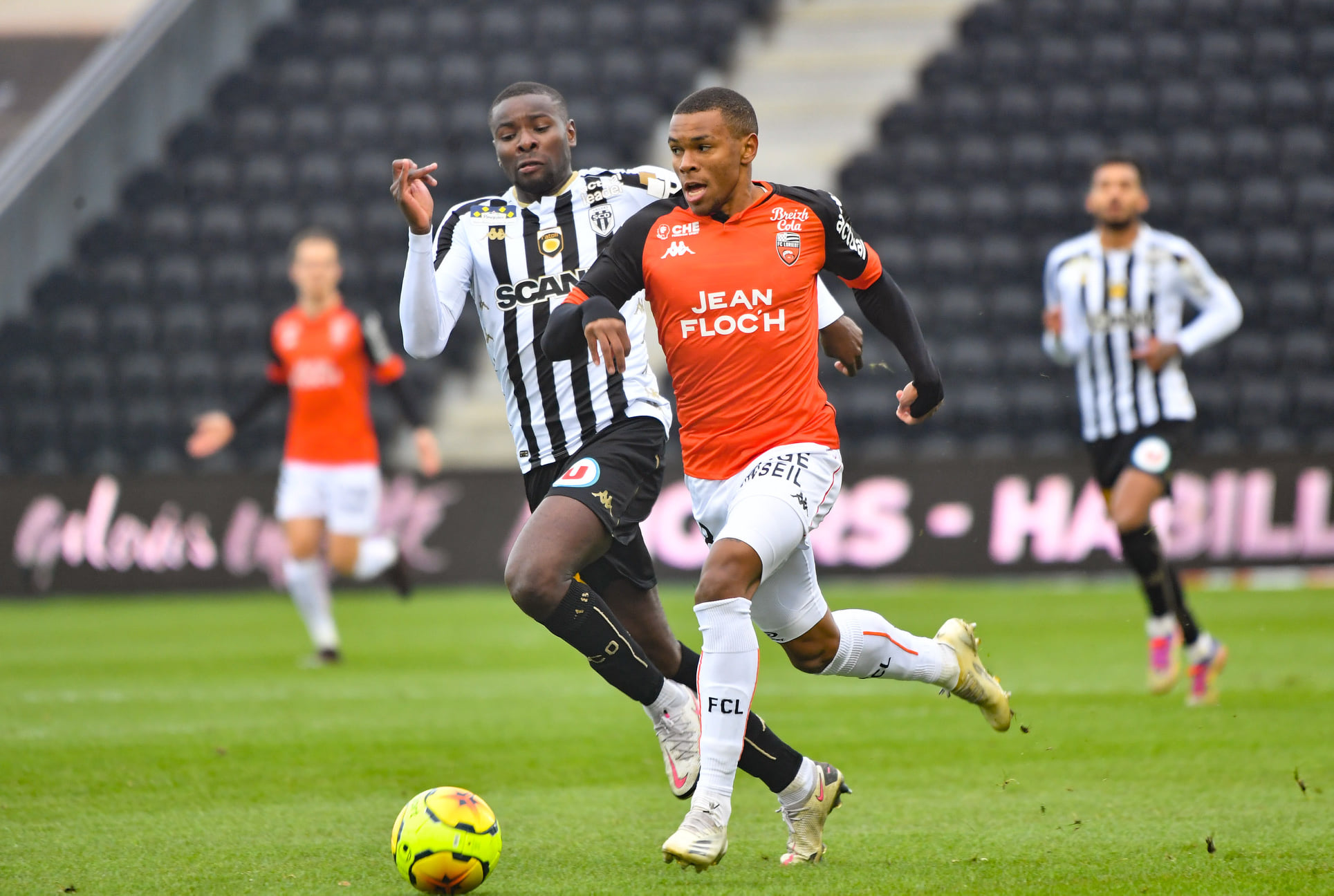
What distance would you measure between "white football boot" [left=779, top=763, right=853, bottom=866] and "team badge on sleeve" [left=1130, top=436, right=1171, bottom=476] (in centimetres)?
389

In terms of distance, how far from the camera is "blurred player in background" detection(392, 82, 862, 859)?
4.75 m

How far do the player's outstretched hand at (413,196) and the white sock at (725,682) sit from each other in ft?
4.80

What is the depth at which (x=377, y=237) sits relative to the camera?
17906 mm

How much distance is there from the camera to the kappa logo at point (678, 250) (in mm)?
4418

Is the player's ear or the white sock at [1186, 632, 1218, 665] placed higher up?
the player's ear

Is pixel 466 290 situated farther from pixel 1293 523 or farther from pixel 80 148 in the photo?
pixel 80 148

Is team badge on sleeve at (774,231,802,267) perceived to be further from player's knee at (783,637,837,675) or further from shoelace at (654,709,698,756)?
shoelace at (654,709,698,756)

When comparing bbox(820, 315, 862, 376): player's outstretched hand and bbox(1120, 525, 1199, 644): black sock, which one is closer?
bbox(820, 315, 862, 376): player's outstretched hand

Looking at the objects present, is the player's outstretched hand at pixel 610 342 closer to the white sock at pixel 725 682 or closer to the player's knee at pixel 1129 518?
the white sock at pixel 725 682

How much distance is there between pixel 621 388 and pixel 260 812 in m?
1.73

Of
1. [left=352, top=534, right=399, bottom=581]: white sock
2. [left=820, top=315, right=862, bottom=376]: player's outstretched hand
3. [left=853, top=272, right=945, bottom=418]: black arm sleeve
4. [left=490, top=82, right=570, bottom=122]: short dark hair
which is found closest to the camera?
[left=853, top=272, right=945, bottom=418]: black arm sleeve

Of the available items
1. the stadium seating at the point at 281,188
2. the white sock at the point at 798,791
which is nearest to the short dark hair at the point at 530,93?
the white sock at the point at 798,791

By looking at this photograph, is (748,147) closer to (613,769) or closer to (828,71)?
(613,769)

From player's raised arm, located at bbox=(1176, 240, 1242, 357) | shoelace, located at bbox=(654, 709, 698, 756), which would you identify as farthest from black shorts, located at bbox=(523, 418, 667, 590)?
player's raised arm, located at bbox=(1176, 240, 1242, 357)
